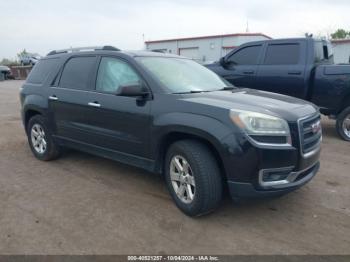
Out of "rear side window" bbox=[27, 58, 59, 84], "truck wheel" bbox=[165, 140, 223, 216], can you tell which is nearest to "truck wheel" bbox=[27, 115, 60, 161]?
"rear side window" bbox=[27, 58, 59, 84]

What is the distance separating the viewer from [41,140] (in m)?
5.71

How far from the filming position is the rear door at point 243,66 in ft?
25.5

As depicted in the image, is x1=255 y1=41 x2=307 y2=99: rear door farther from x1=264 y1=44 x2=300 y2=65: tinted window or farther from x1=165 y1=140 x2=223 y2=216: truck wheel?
x1=165 y1=140 x2=223 y2=216: truck wheel

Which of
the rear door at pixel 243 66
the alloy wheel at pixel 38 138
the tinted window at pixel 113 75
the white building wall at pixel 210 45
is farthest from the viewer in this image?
the white building wall at pixel 210 45

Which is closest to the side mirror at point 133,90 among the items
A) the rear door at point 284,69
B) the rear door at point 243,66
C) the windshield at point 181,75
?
the windshield at point 181,75

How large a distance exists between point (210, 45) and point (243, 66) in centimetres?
2259

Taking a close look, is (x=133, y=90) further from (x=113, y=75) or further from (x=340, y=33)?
(x=340, y=33)

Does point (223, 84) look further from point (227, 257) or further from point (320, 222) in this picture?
point (227, 257)

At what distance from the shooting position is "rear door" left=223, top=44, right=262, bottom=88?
7769 mm

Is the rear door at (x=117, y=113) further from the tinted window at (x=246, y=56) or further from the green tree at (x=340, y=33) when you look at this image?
the green tree at (x=340, y=33)

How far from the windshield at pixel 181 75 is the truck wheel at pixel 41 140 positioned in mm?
2183

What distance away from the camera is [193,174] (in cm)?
351

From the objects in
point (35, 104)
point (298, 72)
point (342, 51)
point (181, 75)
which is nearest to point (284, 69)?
point (298, 72)

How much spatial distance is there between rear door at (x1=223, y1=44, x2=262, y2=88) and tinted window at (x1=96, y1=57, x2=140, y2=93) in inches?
160
